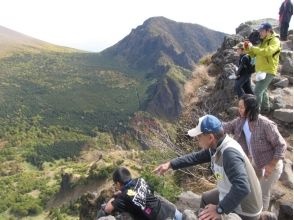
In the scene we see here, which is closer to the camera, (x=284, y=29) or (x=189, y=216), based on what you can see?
(x=189, y=216)

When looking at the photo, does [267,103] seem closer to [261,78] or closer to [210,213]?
[261,78]

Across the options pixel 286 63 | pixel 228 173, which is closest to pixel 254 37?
pixel 286 63

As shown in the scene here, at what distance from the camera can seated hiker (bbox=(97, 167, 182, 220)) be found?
20.9 feet

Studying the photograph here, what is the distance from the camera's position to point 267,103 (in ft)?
40.5

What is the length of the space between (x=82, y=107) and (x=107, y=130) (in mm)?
28790

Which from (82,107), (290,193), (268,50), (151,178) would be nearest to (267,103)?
(268,50)

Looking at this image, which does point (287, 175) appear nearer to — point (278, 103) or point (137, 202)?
point (278, 103)

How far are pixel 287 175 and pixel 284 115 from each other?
114 inches

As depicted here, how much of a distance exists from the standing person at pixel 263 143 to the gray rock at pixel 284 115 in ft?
18.3

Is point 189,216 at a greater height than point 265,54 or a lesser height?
lesser

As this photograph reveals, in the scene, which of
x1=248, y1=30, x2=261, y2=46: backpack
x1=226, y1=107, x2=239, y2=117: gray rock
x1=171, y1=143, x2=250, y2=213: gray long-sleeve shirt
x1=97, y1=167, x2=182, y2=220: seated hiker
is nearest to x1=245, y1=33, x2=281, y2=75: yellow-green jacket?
x1=248, y1=30, x2=261, y2=46: backpack

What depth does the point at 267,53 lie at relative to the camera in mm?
10109

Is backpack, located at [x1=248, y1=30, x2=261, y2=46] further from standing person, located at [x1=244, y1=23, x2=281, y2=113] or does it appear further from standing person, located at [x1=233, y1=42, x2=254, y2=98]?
standing person, located at [x1=244, y1=23, x2=281, y2=113]

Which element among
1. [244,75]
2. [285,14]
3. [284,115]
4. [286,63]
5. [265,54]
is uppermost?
[285,14]
